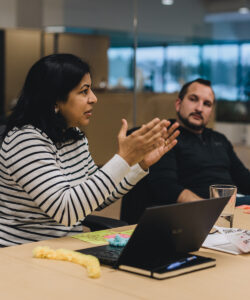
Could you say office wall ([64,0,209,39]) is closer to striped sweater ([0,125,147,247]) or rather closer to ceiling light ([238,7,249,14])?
ceiling light ([238,7,249,14])

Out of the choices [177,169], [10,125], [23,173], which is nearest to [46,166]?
[23,173]

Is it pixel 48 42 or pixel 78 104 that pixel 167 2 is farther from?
pixel 78 104

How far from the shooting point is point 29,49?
17.5 ft

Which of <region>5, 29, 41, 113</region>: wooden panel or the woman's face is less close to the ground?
<region>5, 29, 41, 113</region>: wooden panel

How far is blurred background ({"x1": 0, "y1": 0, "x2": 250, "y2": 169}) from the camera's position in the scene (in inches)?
209

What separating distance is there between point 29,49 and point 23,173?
3382mm

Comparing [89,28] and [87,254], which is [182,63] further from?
[87,254]

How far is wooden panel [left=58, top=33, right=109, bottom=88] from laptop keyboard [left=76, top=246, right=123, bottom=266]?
3.71 meters

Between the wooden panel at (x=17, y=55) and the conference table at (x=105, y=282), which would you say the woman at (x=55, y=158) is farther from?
the wooden panel at (x=17, y=55)

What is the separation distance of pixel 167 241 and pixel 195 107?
6.98 ft

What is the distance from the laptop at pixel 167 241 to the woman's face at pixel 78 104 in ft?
2.34

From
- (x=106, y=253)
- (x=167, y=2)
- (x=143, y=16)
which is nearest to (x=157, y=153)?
(x=106, y=253)

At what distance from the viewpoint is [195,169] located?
3635mm

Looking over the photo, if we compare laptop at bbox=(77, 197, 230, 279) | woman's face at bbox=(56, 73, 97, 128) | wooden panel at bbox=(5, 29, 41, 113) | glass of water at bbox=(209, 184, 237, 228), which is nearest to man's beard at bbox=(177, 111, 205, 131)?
woman's face at bbox=(56, 73, 97, 128)
